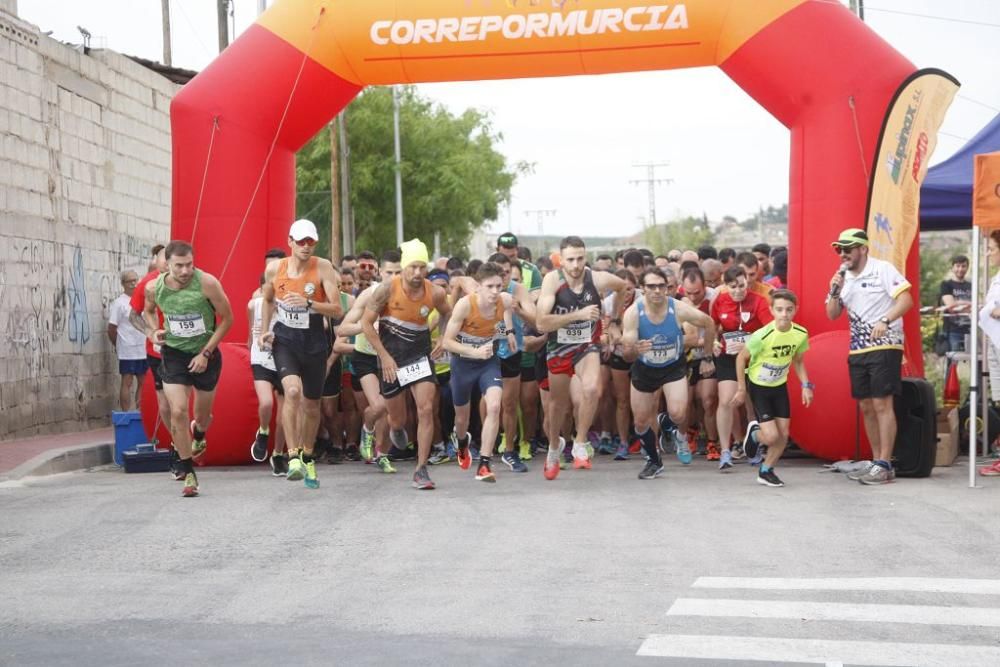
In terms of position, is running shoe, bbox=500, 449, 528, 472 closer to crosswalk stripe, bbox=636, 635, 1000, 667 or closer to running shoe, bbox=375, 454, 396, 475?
running shoe, bbox=375, 454, 396, 475

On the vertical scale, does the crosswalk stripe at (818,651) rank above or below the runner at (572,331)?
below

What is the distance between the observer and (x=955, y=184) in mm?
14398

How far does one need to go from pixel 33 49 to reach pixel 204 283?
6672 millimetres

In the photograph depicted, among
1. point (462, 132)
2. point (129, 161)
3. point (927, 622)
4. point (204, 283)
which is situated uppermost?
point (462, 132)

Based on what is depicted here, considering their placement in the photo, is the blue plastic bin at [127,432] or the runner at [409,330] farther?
the blue plastic bin at [127,432]

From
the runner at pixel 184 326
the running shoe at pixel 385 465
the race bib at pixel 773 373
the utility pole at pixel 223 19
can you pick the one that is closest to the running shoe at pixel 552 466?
the running shoe at pixel 385 465

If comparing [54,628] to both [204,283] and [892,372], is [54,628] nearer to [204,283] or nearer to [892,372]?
[204,283]

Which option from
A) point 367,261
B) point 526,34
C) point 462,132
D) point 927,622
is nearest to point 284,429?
point 367,261

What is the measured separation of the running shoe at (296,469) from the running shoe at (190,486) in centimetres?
81

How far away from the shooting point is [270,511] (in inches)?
409

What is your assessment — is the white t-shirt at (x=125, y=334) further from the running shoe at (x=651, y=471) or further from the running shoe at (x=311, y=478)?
the running shoe at (x=651, y=471)

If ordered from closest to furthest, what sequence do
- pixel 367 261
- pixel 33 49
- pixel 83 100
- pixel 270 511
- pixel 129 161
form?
pixel 270 511 → pixel 367 261 → pixel 33 49 → pixel 83 100 → pixel 129 161

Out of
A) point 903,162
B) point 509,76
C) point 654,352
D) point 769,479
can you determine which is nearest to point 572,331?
point 654,352

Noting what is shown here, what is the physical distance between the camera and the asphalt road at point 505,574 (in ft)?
20.0
